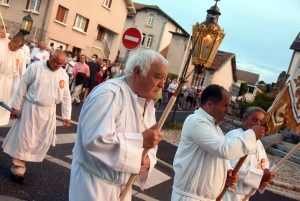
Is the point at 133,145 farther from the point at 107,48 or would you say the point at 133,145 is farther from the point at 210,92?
the point at 107,48

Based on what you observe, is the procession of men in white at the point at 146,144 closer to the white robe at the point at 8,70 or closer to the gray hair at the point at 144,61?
the gray hair at the point at 144,61

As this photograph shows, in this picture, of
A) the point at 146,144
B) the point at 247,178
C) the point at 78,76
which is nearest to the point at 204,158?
the point at 247,178

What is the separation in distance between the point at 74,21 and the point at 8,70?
25.1 meters

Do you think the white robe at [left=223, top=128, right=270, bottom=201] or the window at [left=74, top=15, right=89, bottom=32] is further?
the window at [left=74, top=15, right=89, bottom=32]

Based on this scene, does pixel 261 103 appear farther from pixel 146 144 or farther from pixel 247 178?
pixel 146 144

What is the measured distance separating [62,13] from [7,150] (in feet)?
85.5

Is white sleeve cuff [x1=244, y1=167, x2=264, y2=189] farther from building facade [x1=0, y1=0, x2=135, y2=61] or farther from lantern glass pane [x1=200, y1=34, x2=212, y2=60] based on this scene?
building facade [x1=0, y1=0, x2=135, y2=61]

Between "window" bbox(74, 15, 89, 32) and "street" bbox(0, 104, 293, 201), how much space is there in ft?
80.3

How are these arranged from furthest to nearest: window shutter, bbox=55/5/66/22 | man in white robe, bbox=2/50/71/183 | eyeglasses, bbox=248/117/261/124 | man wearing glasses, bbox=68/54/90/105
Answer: window shutter, bbox=55/5/66/22 < man wearing glasses, bbox=68/54/90/105 < man in white robe, bbox=2/50/71/183 < eyeglasses, bbox=248/117/261/124

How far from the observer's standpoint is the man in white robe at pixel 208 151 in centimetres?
306

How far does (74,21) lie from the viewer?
102 ft

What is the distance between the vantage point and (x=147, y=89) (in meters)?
2.66

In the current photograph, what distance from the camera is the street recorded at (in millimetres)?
4836

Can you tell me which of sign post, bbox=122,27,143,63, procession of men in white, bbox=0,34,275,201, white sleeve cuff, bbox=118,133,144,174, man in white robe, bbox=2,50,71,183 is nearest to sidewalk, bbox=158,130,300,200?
sign post, bbox=122,27,143,63
